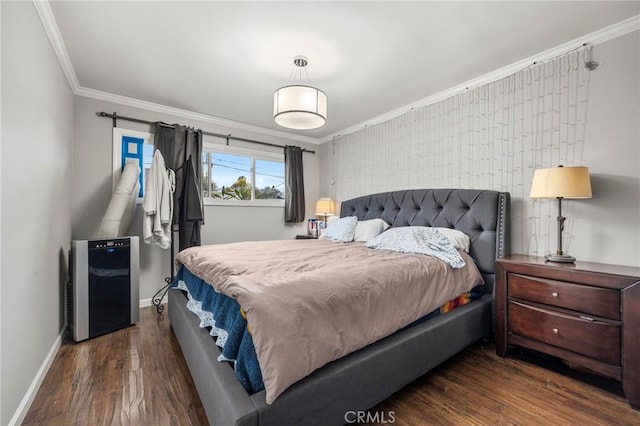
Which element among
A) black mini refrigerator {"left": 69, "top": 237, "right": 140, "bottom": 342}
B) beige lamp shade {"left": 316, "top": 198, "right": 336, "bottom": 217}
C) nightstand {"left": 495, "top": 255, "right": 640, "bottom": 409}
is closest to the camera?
nightstand {"left": 495, "top": 255, "right": 640, "bottom": 409}

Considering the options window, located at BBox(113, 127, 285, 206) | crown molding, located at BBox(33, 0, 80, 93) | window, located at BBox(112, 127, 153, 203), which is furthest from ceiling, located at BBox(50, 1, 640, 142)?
window, located at BBox(113, 127, 285, 206)

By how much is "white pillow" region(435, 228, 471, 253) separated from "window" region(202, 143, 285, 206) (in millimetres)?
2600

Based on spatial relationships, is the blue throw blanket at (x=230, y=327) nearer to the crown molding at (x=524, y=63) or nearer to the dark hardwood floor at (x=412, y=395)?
the dark hardwood floor at (x=412, y=395)

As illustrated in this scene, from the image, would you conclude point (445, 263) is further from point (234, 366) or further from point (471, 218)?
point (234, 366)

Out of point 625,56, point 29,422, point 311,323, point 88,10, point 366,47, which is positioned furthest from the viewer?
point 366,47

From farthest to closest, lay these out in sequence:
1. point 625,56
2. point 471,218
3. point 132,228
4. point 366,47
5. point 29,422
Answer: point 132,228, point 471,218, point 366,47, point 625,56, point 29,422

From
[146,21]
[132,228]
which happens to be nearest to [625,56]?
[146,21]

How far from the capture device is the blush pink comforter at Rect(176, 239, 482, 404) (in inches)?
41.6

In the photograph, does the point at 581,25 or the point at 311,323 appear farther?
the point at 581,25

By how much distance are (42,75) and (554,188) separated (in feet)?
11.4

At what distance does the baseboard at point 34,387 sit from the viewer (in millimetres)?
1390

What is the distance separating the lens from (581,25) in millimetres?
1942

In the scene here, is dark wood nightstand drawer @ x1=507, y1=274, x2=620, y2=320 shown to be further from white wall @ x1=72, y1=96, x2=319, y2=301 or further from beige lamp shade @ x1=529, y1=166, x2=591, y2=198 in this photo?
white wall @ x1=72, y1=96, x2=319, y2=301

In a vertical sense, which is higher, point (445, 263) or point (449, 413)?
point (445, 263)
